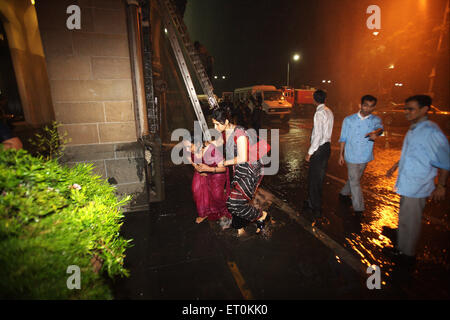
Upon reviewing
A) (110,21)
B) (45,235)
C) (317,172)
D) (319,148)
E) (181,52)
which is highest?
(181,52)

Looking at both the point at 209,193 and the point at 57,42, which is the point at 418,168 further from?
the point at 57,42

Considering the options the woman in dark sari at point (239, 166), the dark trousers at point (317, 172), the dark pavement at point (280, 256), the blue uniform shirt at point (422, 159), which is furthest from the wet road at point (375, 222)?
the woman in dark sari at point (239, 166)

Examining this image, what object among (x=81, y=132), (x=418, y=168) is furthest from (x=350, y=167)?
(x=81, y=132)

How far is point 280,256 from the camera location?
2.86 meters

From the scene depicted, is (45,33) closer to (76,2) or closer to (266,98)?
(76,2)

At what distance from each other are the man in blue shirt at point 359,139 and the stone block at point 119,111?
3801 millimetres

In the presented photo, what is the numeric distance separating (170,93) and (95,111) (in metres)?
9.72

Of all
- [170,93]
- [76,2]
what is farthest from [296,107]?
[76,2]

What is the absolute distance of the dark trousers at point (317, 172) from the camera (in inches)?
146

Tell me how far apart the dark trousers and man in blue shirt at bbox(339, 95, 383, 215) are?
1.36 feet

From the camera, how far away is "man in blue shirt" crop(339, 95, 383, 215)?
359cm

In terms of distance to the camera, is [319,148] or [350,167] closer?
[319,148]

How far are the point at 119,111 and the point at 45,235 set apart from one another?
264 cm

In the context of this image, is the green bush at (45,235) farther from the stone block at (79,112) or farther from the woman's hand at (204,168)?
the stone block at (79,112)
